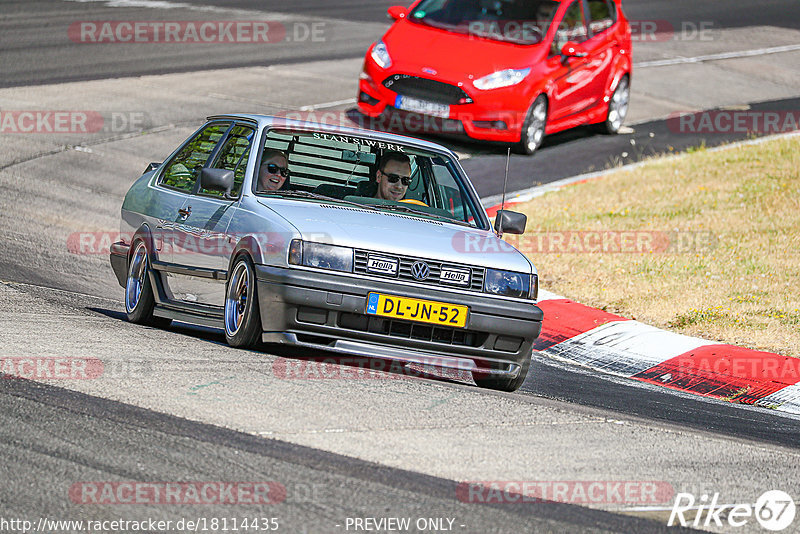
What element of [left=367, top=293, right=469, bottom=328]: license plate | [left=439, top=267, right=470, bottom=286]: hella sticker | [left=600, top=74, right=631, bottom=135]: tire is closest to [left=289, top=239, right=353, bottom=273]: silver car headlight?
[left=367, top=293, right=469, bottom=328]: license plate

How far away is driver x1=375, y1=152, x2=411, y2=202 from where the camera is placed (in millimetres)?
8078

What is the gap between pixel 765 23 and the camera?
2898 cm

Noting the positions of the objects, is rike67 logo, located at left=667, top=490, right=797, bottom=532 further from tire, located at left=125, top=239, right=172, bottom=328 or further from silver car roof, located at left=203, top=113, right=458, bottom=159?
tire, located at left=125, top=239, right=172, bottom=328

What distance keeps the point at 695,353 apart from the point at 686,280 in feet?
6.69

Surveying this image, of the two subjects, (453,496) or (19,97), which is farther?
(19,97)

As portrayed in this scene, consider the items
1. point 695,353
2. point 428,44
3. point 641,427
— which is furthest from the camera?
point 428,44

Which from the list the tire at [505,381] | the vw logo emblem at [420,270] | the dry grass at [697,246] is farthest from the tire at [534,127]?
the vw logo emblem at [420,270]

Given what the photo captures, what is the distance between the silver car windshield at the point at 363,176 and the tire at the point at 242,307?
2.31ft

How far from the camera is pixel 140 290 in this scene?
8500 millimetres

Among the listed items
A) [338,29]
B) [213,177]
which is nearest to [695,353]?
[213,177]

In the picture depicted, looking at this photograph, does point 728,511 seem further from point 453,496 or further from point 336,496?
point 336,496

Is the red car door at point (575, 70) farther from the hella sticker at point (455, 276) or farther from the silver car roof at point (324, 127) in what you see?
the hella sticker at point (455, 276)

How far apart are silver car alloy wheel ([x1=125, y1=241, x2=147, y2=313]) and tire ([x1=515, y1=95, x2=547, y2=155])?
7715mm

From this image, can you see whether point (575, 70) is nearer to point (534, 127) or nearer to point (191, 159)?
point (534, 127)
